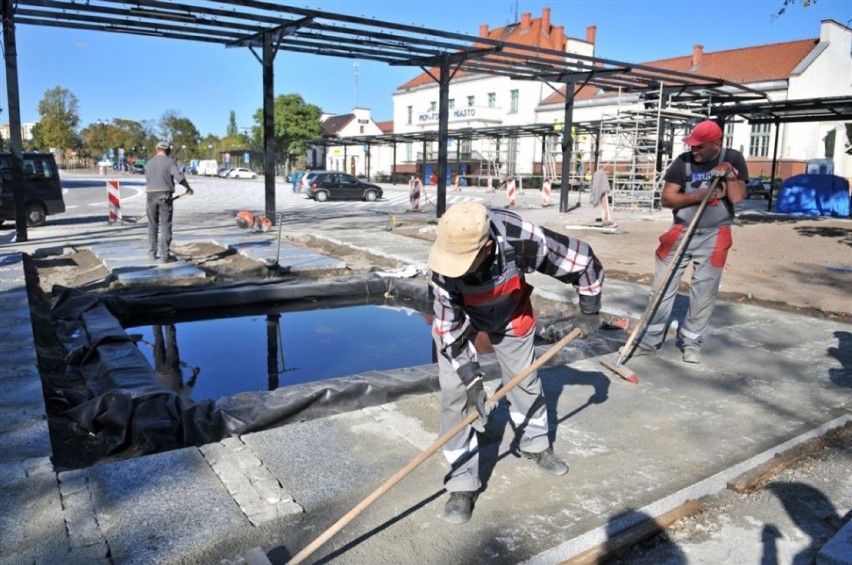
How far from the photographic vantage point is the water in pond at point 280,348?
6.03 metres

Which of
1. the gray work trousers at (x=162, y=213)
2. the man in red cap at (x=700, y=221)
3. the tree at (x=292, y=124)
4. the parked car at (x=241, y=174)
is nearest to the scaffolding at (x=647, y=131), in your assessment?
the gray work trousers at (x=162, y=213)

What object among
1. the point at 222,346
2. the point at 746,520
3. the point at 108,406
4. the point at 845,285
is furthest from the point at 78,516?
the point at 845,285

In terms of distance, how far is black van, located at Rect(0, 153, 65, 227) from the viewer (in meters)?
15.5

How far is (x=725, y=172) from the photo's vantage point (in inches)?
189

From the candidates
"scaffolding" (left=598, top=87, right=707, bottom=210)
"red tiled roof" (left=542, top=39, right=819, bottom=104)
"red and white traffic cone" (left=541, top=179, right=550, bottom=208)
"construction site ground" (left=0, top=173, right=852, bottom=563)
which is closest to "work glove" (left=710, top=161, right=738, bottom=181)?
"construction site ground" (left=0, top=173, right=852, bottom=563)

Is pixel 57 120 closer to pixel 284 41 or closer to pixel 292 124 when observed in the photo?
pixel 292 124

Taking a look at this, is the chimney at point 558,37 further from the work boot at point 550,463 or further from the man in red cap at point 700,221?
the work boot at point 550,463

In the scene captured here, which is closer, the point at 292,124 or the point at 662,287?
the point at 662,287

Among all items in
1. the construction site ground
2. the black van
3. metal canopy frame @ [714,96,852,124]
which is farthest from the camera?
metal canopy frame @ [714,96,852,124]

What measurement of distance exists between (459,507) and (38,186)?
16734 mm

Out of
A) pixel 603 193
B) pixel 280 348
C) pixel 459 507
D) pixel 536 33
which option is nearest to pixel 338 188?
pixel 603 193

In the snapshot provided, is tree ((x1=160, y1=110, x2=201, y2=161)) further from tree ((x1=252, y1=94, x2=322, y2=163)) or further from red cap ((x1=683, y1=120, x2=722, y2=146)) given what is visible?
red cap ((x1=683, y1=120, x2=722, y2=146))

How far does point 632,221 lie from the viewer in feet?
64.4

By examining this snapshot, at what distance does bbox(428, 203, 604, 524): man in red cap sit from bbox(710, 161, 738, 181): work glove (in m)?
2.08
